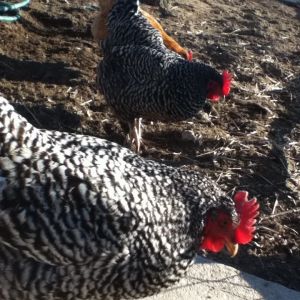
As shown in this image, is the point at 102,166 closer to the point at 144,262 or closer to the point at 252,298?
the point at 144,262

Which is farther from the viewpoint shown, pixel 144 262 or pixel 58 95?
pixel 58 95

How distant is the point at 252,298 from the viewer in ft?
12.5

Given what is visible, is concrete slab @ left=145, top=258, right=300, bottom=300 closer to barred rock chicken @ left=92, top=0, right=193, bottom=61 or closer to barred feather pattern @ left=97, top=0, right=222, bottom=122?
barred feather pattern @ left=97, top=0, right=222, bottom=122

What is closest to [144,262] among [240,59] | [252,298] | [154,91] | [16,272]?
[16,272]

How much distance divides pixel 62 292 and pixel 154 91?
7.68ft

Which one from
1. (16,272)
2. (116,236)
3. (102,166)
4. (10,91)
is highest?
(102,166)

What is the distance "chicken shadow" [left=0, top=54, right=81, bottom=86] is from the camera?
575cm

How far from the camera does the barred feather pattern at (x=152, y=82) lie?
16.1 ft

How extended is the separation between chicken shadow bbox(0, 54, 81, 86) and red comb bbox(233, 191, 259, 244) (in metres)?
2.97

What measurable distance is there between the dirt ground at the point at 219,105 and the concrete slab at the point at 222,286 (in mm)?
145

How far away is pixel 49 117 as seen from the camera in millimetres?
5219

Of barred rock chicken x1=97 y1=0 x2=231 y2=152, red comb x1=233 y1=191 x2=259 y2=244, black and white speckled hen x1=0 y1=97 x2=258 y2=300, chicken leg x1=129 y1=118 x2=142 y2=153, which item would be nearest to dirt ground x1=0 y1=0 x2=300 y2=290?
chicken leg x1=129 y1=118 x2=142 y2=153

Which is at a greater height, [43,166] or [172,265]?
[43,166]

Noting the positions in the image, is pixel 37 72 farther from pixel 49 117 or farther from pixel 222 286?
pixel 222 286
